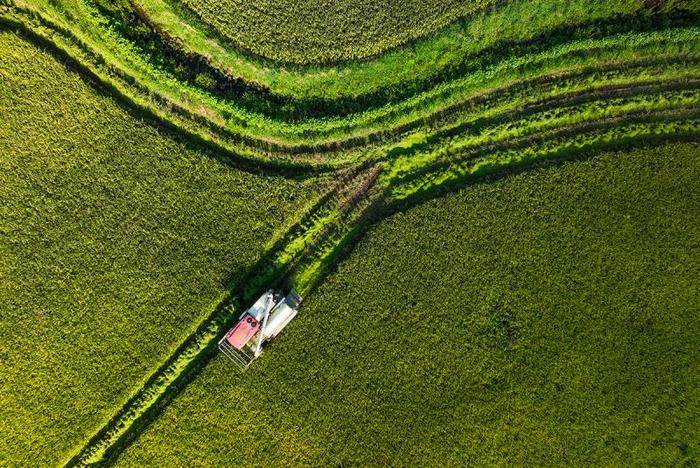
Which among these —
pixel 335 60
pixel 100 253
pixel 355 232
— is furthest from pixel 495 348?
pixel 100 253

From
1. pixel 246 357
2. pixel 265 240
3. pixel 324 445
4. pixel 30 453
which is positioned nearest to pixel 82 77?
pixel 265 240

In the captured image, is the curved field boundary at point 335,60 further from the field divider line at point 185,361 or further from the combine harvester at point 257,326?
the combine harvester at point 257,326

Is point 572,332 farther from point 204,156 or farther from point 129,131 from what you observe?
point 129,131

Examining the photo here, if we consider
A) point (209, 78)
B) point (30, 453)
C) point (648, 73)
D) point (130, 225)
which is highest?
point (648, 73)

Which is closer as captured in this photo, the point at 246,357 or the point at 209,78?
the point at 246,357

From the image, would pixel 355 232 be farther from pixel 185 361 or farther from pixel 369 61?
pixel 185 361

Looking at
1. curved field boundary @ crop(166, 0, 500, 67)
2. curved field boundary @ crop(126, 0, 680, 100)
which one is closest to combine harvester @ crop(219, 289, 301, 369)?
curved field boundary @ crop(126, 0, 680, 100)

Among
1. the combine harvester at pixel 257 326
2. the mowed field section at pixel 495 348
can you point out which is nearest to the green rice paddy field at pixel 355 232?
the mowed field section at pixel 495 348
